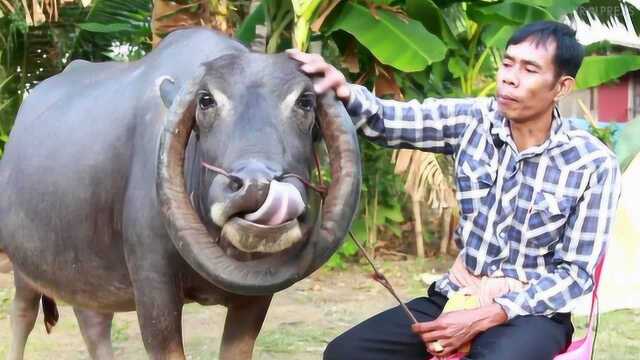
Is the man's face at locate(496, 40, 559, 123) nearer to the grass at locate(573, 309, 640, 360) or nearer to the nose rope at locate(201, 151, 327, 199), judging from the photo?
the nose rope at locate(201, 151, 327, 199)

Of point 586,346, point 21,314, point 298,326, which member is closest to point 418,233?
point 298,326

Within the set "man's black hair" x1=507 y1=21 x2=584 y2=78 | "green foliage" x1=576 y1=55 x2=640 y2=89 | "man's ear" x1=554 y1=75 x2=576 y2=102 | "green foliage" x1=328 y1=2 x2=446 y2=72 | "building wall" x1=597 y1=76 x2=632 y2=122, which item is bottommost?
"building wall" x1=597 y1=76 x2=632 y2=122

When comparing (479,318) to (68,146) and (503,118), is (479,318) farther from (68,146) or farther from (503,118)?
(68,146)

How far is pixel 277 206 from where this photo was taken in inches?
75.9

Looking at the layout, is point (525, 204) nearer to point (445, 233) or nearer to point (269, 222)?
point (269, 222)

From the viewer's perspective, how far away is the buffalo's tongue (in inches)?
75.5

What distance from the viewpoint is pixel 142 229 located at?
252 centimetres

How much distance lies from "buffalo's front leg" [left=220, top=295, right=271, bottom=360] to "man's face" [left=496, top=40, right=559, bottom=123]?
3.00 ft

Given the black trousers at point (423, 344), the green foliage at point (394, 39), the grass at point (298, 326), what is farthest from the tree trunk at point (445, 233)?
the black trousers at point (423, 344)

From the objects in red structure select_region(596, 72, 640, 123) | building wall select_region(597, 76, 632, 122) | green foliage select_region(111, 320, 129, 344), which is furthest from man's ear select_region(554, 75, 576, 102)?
building wall select_region(597, 76, 632, 122)

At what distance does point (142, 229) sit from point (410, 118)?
2.71ft

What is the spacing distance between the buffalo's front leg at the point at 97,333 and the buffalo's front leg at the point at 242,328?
1.28m

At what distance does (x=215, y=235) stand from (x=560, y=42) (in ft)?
3.34

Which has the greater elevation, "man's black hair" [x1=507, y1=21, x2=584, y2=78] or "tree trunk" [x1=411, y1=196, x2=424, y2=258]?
"man's black hair" [x1=507, y1=21, x2=584, y2=78]
